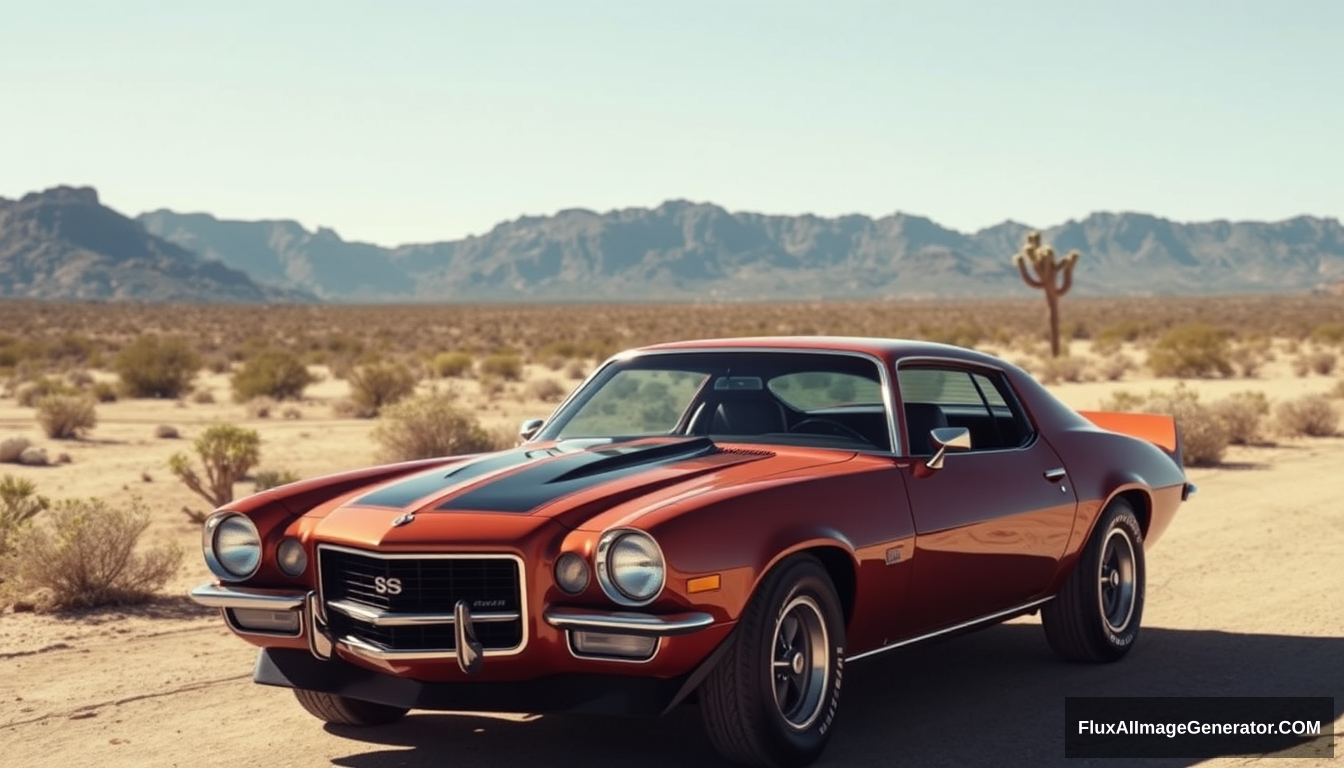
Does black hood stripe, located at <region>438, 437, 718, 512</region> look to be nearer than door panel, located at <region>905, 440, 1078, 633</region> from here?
Yes

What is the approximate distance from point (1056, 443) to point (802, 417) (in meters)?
1.36

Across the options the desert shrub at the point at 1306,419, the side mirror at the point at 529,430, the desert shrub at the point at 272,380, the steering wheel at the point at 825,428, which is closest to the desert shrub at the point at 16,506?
the side mirror at the point at 529,430

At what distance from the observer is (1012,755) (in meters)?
5.96

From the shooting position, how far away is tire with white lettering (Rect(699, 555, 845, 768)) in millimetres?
5418

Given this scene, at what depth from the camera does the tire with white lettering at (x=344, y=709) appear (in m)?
6.45

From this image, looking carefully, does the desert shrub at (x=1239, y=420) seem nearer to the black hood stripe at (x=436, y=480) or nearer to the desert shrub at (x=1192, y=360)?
the black hood stripe at (x=436, y=480)

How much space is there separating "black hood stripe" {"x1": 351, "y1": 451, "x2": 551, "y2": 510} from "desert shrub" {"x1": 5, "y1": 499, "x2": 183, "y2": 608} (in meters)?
4.22

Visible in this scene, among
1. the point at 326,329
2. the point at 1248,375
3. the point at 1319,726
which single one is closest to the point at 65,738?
the point at 1319,726

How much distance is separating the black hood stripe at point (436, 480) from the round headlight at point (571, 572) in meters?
0.76

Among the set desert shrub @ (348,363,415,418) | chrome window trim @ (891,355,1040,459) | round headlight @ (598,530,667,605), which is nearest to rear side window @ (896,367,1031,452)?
chrome window trim @ (891,355,1040,459)

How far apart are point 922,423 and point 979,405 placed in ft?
2.79

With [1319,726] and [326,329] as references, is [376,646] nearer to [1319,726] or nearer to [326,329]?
[1319,726]

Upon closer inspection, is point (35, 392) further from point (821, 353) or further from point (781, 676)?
point (781, 676)

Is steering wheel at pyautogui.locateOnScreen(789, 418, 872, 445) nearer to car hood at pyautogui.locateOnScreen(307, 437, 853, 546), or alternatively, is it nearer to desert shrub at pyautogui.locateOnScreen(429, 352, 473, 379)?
car hood at pyautogui.locateOnScreen(307, 437, 853, 546)
